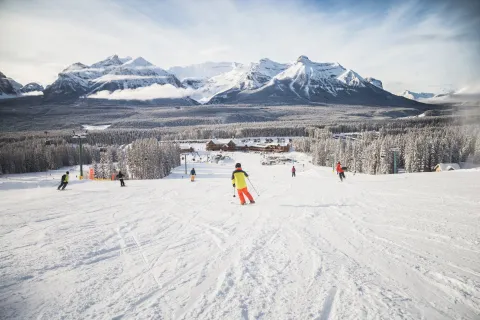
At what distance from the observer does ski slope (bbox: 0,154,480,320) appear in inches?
160

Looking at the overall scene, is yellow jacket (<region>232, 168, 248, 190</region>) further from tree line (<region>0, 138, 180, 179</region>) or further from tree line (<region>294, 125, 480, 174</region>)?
tree line (<region>0, 138, 180, 179</region>)

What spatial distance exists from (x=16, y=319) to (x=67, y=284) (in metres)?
0.98

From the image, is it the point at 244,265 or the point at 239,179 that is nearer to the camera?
the point at 244,265

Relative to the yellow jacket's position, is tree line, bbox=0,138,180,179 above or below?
below

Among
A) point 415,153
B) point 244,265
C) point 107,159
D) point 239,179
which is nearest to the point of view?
point 244,265

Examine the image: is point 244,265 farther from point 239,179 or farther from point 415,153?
point 415,153

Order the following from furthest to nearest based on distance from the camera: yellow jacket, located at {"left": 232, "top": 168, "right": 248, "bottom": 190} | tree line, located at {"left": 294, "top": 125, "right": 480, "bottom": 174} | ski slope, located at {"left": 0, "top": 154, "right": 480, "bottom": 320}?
tree line, located at {"left": 294, "top": 125, "right": 480, "bottom": 174}
yellow jacket, located at {"left": 232, "top": 168, "right": 248, "bottom": 190}
ski slope, located at {"left": 0, "top": 154, "right": 480, "bottom": 320}

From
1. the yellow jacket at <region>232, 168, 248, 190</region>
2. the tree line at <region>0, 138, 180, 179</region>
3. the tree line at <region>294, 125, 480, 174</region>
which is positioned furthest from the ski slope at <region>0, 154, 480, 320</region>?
the tree line at <region>0, 138, 180, 179</region>

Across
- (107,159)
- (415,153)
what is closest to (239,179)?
(415,153)

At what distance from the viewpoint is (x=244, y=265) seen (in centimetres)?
551

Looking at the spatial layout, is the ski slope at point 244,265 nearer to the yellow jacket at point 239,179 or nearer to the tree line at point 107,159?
the yellow jacket at point 239,179

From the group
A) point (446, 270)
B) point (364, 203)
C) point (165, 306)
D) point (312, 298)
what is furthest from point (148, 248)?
point (364, 203)

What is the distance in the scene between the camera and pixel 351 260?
5.70m

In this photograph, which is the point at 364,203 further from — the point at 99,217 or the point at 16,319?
the point at 16,319
